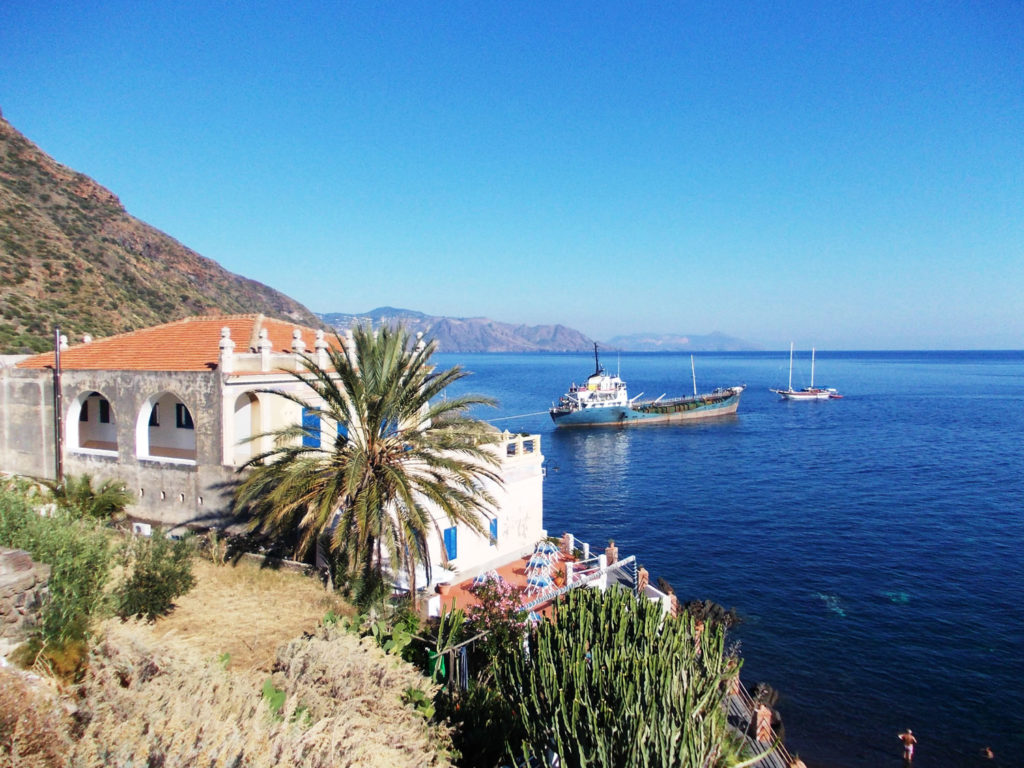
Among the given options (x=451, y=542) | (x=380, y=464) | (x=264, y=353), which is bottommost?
(x=451, y=542)

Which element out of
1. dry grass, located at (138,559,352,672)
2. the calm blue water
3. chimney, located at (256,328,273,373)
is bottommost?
the calm blue water

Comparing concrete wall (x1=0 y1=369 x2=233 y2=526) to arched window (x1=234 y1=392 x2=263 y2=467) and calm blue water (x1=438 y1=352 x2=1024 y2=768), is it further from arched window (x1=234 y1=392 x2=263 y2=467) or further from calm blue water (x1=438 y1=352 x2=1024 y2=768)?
calm blue water (x1=438 y1=352 x2=1024 y2=768)

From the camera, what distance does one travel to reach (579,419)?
73062 mm

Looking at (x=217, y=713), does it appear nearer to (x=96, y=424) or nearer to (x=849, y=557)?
(x=96, y=424)

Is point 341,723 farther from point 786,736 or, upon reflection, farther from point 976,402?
point 976,402

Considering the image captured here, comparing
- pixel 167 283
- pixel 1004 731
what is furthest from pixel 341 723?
pixel 167 283

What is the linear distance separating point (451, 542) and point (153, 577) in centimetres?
749

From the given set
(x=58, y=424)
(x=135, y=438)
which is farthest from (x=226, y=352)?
(x=58, y=424)

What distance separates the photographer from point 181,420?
20797mm

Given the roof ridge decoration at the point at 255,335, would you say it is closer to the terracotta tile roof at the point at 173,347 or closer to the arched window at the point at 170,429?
the terracotta tile roof at the point at 173,347

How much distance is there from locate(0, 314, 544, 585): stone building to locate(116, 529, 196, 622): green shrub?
4.04 meters

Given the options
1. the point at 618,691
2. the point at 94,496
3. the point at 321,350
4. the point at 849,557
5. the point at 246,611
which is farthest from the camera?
the point at 849,557

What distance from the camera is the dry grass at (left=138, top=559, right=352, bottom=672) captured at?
10633 millimetres

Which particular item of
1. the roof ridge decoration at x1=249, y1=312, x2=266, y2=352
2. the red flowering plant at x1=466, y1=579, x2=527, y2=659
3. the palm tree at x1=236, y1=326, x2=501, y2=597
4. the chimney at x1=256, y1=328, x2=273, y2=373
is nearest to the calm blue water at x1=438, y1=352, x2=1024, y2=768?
the red flowering plant at x1=466, y1=579, x2=527, y2=659
